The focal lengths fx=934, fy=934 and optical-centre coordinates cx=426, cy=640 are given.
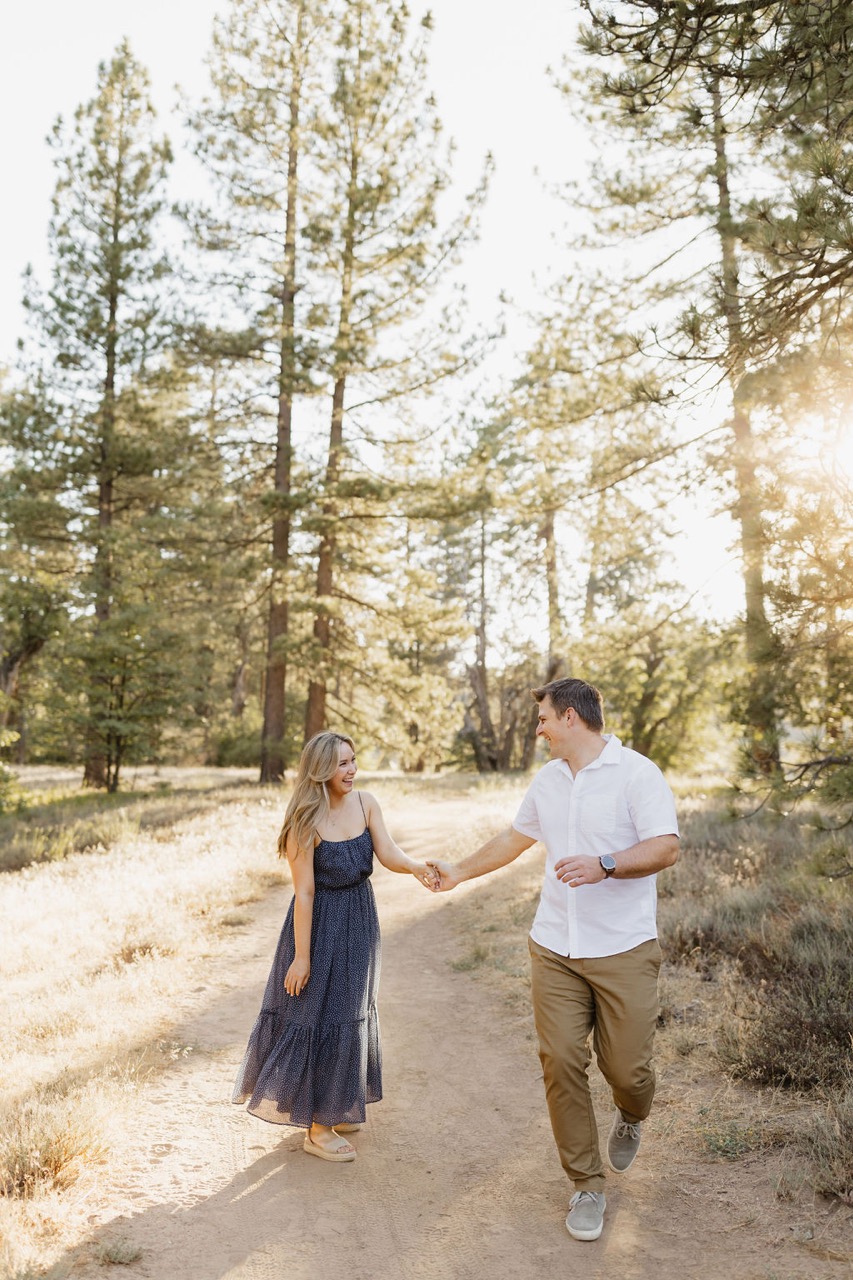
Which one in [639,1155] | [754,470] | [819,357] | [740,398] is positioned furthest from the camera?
[754,470]

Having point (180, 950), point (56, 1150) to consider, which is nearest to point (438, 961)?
point (180, 950)

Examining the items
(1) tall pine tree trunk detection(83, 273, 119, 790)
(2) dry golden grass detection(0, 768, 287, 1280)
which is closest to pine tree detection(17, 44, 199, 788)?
(1) tall pine tree trunk detection(83, 273, 119, 790)

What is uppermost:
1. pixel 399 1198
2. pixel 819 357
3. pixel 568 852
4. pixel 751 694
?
pixel 819 357

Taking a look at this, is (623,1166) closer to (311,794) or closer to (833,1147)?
(833,1147)

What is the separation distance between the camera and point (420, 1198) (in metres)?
4.17

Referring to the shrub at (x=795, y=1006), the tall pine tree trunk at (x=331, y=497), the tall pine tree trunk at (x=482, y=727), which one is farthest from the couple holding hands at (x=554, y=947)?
the tall pine tree trunk at (x=482, y=727)

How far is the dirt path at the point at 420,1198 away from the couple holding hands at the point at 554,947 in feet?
0.69

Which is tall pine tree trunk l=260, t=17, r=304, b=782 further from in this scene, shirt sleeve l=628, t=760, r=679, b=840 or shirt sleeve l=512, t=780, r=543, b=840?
shirt sleeve l=628, t=760, r=679, b=840

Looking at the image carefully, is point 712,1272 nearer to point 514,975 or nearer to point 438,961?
point 514,975

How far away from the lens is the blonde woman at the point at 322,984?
4.55 meters

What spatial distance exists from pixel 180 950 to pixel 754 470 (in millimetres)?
7038

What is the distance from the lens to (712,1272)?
3498 millimetres

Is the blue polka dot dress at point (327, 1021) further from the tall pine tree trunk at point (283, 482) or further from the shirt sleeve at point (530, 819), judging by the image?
the tall pine tree trunk at point (283, 482)

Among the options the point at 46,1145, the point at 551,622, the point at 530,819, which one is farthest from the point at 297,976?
the point at 551,622
